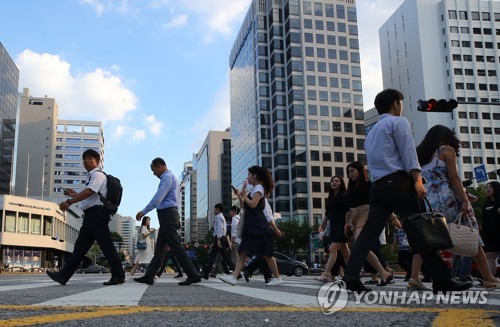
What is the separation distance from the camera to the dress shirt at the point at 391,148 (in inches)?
158

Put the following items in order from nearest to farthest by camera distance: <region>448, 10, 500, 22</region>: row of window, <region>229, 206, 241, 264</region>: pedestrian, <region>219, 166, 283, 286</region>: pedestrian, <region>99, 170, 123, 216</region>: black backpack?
<region>99, 170, 123, 216</region>: black backpack → <region>219, 166, 283, 286</region>: pedestrian → <region>229, 206, 241, 264</region>: pedestrian → <region>448, 10, 500, 22</region>: row of window

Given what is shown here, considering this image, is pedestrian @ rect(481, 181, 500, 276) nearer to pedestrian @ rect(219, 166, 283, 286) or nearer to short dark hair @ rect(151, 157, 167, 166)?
pedestrian @ rect(219, 166, 283, 286)

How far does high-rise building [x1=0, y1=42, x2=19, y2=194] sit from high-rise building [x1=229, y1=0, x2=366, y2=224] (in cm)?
4393

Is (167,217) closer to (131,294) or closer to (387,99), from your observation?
(131,294)

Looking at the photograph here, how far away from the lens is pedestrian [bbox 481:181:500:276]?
269 inches

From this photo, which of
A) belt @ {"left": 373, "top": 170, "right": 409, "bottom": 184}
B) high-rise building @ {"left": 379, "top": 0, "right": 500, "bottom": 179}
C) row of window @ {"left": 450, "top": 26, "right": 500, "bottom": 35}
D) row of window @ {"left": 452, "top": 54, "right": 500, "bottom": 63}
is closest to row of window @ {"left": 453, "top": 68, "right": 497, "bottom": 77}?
high-rise building @ {"left": 379, "top": 0, "right": 500, "bottom": 179}

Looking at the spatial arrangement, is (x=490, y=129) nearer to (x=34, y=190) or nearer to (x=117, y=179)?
(x=117, y=179)

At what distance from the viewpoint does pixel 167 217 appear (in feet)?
22.4

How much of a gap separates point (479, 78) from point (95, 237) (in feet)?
290

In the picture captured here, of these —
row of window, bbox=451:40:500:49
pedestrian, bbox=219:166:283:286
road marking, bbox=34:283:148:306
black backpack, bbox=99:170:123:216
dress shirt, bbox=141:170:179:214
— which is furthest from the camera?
row of window, bbox=451:40:500:49

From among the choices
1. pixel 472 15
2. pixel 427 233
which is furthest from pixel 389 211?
pixel 472 15

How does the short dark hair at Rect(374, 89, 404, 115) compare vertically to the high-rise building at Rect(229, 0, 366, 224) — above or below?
below

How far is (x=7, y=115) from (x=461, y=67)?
8094cm

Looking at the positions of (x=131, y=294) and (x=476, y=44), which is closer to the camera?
(x=131, y=294)
